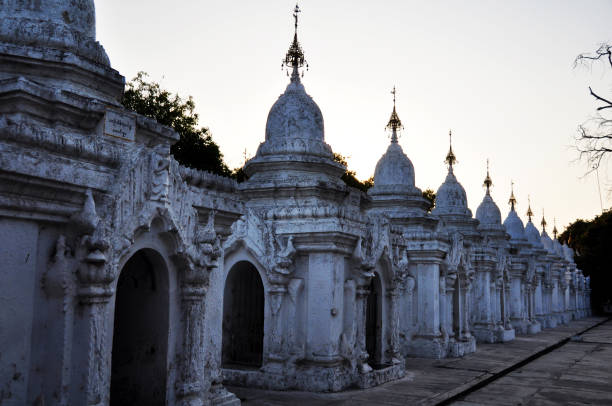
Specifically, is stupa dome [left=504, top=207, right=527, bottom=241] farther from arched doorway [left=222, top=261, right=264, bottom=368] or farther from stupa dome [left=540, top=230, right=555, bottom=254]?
arched doorway [left=222, top=261, right=264, bottom=368]

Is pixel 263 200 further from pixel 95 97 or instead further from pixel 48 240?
pixel 48 240

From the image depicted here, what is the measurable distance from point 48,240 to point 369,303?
950 centimetres

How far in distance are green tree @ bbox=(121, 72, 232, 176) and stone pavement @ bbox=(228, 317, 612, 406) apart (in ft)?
55.6

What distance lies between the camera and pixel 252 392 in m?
11.1

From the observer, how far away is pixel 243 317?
42.8 ft

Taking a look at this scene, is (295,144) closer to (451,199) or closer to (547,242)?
(451,199)

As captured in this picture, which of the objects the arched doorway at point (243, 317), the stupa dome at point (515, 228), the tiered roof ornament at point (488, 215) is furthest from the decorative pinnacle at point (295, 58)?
the stupa dome at point (515, 228)

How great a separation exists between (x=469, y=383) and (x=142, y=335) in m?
7.90

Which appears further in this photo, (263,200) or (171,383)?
(263,200)

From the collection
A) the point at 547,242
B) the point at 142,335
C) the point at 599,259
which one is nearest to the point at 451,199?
the point at 142,335

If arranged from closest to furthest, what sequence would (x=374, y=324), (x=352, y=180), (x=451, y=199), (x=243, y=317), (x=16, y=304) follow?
(x=16, y=304), (x=243, y=317), (x=374, y=324), (x=451, y=199), (x=352, y=180)

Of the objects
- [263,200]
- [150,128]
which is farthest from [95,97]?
[263,200]

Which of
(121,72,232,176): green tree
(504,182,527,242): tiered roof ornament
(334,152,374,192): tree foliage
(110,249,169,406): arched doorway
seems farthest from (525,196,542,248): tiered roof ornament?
(110,249,169,406): arched doorway

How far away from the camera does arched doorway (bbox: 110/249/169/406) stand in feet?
23.1
